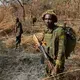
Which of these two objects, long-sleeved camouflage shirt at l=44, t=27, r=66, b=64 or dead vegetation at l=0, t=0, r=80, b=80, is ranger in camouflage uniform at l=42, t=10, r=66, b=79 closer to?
long-sleeved camouflage shirt at l=44, t=27, r=66, b=64

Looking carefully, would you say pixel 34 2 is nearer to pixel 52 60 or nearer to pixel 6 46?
pixel 6 46

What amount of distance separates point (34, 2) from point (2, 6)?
4.56 m

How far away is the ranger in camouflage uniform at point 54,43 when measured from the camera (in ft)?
13.5

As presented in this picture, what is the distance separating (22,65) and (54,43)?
387 inches

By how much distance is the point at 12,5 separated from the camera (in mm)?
33469

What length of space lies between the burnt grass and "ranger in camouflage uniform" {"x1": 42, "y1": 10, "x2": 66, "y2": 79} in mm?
4601

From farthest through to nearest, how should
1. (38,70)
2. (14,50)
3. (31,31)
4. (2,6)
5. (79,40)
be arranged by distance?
(2,6) → (31,31) → (14,50) → (79,40) → (38,70)

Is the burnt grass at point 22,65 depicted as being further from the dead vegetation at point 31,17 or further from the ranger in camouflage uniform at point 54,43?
the ranger in camouflage uniform at point 54,43

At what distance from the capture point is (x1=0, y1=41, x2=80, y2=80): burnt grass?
11.4 metres

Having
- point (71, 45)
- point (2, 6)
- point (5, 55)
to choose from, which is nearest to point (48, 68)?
point (71, 45)

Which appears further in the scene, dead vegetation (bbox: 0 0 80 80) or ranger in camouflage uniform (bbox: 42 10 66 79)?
dead vegetation (bbox: 0 0 80 80)

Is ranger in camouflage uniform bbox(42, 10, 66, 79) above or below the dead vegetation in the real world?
above

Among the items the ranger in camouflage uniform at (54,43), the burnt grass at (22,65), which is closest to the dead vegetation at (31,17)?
the burnt grass at (22,65)

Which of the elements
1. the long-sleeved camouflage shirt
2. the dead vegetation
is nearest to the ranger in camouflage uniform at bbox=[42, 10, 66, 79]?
the long-sleeved camouflage shirt
